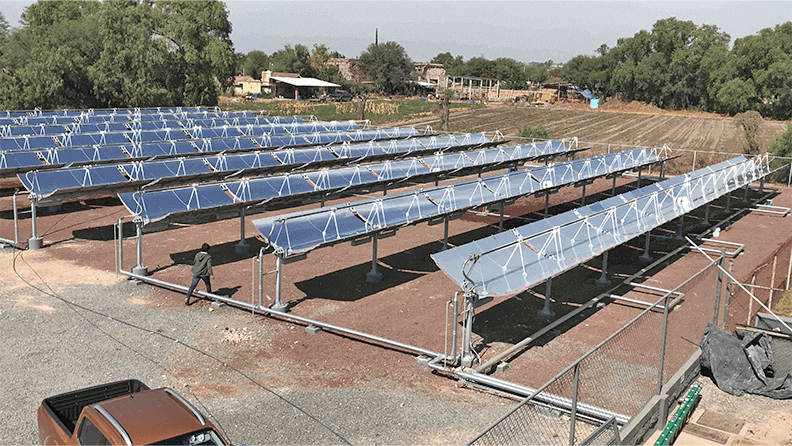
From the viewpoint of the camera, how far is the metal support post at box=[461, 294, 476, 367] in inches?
550

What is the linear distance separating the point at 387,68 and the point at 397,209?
404 feet

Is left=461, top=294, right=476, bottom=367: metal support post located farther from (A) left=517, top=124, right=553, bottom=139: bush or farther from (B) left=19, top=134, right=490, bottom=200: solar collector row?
(A) left=517, top=124, right=553, bottom=139: bush

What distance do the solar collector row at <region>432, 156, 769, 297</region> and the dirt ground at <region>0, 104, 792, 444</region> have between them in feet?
5.10

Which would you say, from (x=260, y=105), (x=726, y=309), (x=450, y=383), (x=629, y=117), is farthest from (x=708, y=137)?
(x=450, y=383)

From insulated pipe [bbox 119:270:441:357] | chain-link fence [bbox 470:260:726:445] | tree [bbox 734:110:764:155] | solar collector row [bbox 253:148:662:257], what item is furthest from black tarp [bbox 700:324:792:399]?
tree [bbox 734:110:764:155]

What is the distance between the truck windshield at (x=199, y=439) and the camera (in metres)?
8.36

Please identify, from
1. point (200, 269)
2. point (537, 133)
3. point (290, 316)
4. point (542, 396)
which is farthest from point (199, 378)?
point (537, 133)

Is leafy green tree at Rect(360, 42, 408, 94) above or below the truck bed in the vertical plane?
above

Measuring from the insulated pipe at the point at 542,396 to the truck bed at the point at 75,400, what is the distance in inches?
249

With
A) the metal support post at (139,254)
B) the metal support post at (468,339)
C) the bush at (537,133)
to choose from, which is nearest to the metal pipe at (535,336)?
the metal support post at (468,339)

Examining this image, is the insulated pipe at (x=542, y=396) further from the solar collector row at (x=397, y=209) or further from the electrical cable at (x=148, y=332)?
the solar collector row at (x=397, y=209)

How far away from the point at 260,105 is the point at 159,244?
234ft

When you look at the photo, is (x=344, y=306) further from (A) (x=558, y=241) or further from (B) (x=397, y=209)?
(A) (x=558, y=241)

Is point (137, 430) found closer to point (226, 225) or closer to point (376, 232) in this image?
point (376, 232)
